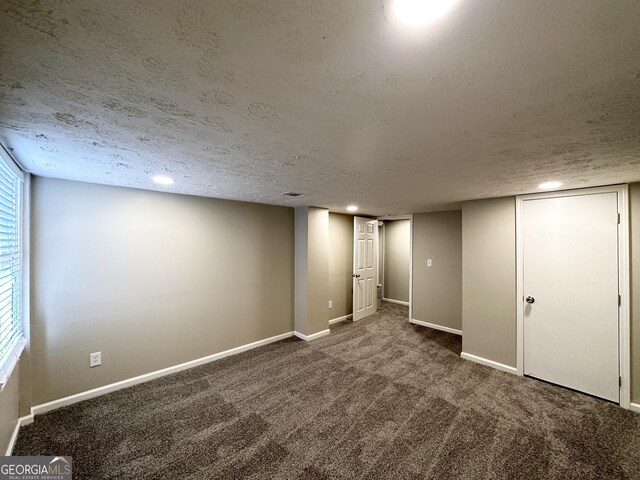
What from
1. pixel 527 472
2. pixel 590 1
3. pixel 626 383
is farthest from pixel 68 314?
pixel 626 383

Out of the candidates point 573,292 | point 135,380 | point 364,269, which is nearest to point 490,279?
point 573,292

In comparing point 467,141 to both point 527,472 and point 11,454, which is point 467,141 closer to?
point 527,472

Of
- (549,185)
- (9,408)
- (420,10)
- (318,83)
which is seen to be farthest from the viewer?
(549,185)

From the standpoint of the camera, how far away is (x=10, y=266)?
6.52 feet

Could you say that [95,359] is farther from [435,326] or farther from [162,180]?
[435,326]

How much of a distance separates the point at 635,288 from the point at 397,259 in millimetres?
4204

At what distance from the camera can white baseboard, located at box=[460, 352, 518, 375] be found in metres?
3.17

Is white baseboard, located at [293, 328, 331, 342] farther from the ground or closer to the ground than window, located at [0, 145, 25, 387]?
closer to the ground

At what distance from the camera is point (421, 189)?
108 inches

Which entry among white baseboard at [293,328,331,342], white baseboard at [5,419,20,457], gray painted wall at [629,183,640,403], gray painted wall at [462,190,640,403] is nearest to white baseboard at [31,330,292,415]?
white baseboard at [5,419,20,457]

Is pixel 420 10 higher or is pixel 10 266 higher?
pixel 420 10

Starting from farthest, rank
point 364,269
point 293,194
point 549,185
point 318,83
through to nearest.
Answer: point 364,269 < point 293,194 < point 549,185 < point 318,83

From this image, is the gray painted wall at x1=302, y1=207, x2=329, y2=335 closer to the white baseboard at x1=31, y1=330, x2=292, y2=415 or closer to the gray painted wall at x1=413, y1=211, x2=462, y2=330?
the white baseboard at x1=31, y1=330, x2=292, y2=415

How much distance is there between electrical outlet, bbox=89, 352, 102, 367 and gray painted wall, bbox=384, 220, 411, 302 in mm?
5720
